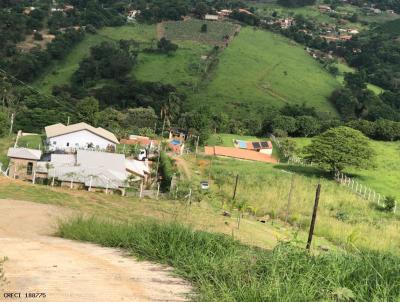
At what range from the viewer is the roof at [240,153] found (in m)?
44.6

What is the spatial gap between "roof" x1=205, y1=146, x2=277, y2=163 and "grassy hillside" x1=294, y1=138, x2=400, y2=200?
356 inches

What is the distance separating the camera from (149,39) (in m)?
102

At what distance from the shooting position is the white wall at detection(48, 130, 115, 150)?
43.2 m

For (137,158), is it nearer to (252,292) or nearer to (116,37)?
(252,292)

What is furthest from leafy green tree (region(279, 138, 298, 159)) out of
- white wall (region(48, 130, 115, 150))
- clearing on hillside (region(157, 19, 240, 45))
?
clearing on hillside (region(157, 19, 240, 45))

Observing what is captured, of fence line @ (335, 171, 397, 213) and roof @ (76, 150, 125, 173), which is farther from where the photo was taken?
fence line @ (335, 171, 397, 213)

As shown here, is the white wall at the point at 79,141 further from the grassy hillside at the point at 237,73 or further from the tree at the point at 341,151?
the grassy hillside at the point at 237,73


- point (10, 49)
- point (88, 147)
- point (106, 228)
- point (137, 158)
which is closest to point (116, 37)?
point (10, 49)

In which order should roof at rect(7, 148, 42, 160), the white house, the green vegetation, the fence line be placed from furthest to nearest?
the white house
roof at rect(7, 148, 42, 160)
the fence line
the green vegetation

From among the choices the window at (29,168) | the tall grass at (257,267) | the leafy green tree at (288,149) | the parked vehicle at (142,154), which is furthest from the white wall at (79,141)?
the tall grass at (257,267)

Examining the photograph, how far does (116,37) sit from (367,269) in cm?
10137

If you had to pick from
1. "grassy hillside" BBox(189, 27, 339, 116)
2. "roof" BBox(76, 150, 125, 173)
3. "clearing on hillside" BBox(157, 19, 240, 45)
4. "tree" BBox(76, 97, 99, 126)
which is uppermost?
"clearing on hillside" BBox(157, 19, 240, 45)

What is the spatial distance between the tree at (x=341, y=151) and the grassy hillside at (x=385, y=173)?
1.43 metres

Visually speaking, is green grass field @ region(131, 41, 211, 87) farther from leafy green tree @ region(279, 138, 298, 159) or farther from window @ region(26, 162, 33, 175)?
window @ region(26, 162, 33, 175)
